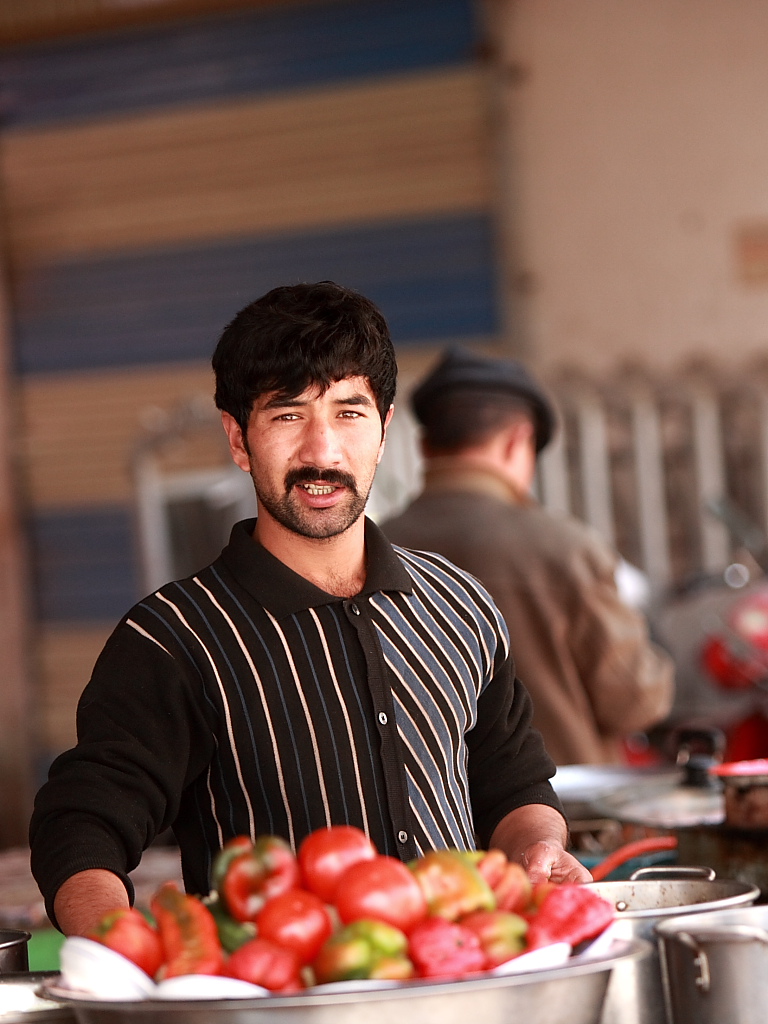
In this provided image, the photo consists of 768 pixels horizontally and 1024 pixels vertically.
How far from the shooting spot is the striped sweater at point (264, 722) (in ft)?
5.19

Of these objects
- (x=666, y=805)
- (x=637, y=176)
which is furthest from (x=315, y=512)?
(x=637, y=176)

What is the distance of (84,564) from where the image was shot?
6.45 metres

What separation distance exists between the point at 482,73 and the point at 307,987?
5.14 metres

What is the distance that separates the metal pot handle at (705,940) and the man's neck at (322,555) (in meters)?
0.64

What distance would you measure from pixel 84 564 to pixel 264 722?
4952 millimetres

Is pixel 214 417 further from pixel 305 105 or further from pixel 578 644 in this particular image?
pixel 578 644

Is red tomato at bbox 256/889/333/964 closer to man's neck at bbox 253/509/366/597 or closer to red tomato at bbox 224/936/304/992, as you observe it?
red tomato at bbox 224/936/304/992

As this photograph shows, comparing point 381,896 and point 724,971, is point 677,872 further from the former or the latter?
point 381,896

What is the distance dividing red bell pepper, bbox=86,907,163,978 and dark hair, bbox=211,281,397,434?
63 centimetres

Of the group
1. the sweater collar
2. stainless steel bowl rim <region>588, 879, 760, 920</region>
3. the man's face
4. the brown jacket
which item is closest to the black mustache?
the man's face

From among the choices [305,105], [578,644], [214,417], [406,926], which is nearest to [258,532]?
[406,926]

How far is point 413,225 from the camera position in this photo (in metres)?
5.89

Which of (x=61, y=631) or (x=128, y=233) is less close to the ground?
(x=128, y=233)

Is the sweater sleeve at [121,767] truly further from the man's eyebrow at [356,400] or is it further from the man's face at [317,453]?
the man's eyebrow at [356,400]
